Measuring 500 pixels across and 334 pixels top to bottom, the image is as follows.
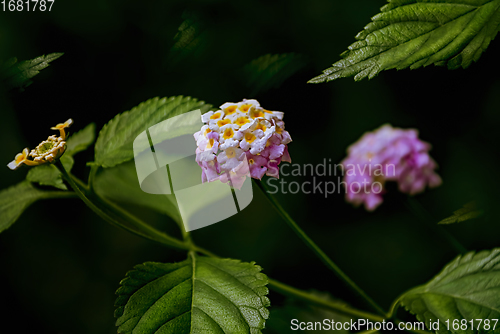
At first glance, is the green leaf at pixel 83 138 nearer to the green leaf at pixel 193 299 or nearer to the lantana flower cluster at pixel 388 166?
the green leaf at pixel 193 299

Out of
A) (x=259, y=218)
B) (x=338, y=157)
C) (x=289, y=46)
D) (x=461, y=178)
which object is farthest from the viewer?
(x=259, y=218)

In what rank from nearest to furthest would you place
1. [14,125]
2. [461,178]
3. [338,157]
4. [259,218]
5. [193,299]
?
[193,299]
[14,125]
[338,157]
[461,178]
[259,218]

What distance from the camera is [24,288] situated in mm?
1098

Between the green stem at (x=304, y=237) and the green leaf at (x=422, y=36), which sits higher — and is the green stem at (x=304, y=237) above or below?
below

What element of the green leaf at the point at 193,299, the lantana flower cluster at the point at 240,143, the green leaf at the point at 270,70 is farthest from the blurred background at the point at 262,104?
the green leaf at the point at 193,299

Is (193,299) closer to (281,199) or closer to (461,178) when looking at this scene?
(281,199)

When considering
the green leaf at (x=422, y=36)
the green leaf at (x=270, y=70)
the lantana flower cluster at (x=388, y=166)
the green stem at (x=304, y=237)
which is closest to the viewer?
the green leaf at (x=422, y=36)

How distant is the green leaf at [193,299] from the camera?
0.46 m

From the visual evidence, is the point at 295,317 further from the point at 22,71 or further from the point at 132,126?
the point at 22,71

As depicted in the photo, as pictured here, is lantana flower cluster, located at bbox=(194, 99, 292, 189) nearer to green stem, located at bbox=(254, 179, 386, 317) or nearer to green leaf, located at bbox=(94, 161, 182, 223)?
green stem, located at bbox=(254, 179, 386, 317)

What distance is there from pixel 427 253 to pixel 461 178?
0.73 ft

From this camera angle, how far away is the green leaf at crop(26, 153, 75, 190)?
640 millimetres

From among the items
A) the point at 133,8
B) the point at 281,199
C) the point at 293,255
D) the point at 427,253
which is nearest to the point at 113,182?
the point at 133,8

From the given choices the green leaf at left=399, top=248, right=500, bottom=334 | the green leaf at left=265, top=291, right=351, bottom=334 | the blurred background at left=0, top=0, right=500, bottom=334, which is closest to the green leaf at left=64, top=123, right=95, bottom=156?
the blurred background at left=0, top=0, right=500, bottom=334
